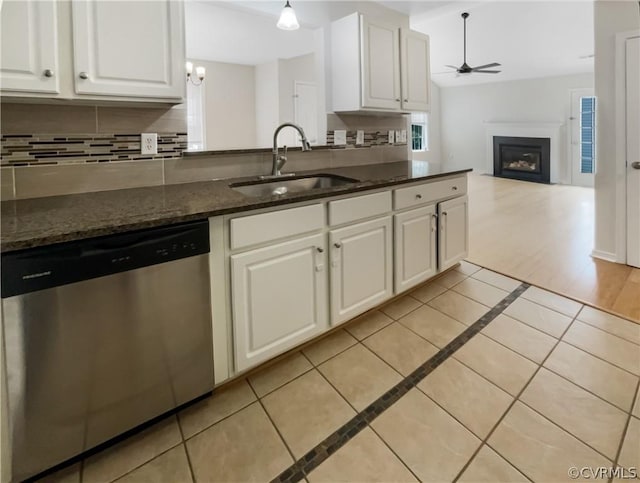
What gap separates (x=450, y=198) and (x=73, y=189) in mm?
2298

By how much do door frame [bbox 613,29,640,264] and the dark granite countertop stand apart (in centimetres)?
234

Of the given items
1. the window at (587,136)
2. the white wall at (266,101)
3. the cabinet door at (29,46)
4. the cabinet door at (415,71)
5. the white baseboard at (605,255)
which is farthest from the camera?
the window at (587,136)

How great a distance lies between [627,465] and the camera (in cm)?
128

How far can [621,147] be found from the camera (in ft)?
10.1

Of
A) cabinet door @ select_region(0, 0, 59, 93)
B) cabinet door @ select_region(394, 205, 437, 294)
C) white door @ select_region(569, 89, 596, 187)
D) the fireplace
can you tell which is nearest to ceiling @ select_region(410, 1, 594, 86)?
white door @ select_region(569, 89, 596, 187)

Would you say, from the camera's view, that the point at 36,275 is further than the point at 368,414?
No

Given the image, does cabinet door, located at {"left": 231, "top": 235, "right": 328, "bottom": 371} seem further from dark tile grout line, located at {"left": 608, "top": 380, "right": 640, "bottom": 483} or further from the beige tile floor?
dark tile grout line, located at {"left": 608, "top": 380, "right": 640, "bottom": 483}

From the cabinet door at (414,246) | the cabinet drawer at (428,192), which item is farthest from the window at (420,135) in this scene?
the cabinet door at (414,246)

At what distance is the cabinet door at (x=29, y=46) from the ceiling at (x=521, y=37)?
13.3 ft

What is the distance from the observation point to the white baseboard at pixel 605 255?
321cm

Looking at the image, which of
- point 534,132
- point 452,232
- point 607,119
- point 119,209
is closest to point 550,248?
point 607,119

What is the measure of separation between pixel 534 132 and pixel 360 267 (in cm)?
800

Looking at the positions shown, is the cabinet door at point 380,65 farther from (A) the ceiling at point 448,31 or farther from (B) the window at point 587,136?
(B) the window at point 587,136

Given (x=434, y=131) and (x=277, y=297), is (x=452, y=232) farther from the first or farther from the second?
(x=434, y=131)
